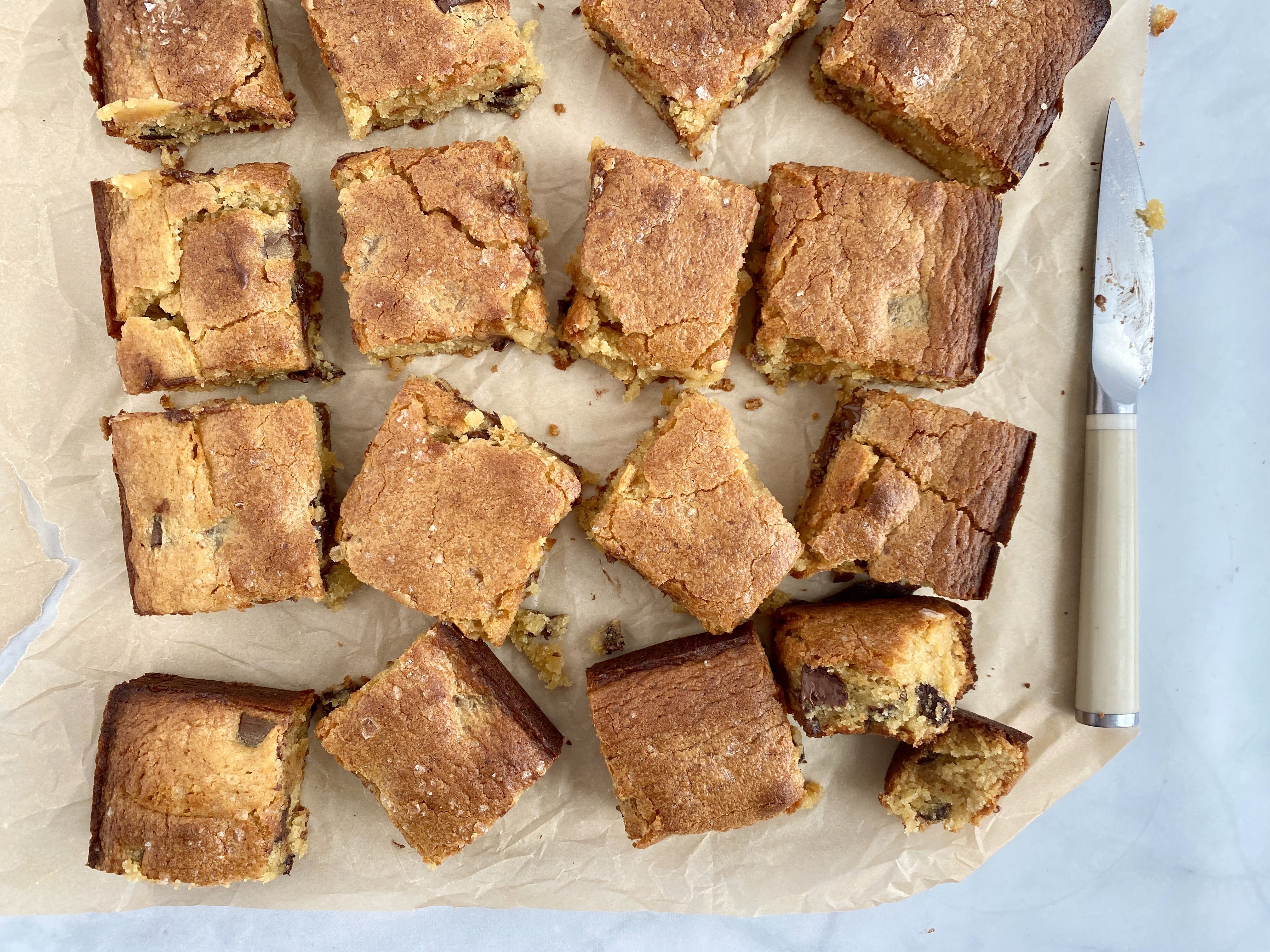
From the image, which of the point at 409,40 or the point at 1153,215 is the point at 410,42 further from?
the point at 1153,215

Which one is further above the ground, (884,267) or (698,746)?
(884,267)

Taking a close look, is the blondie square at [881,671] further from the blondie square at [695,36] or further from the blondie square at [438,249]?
the blondie square at [695,36]

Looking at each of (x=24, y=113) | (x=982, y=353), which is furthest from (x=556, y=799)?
(x=24, y=113)

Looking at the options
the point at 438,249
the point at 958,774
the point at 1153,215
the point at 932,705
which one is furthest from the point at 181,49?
the point at 958,774

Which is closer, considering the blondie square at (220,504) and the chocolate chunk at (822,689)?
the chocolate chunk at (822,689)

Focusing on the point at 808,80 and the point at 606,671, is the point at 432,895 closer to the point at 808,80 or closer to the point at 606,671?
the point at 606,671

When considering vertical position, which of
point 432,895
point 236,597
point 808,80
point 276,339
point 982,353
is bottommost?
point 432,895

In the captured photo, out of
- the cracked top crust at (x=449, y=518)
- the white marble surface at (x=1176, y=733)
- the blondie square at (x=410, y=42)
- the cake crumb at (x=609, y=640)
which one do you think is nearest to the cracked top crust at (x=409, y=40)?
the blondie square at (x=410, y=42)
